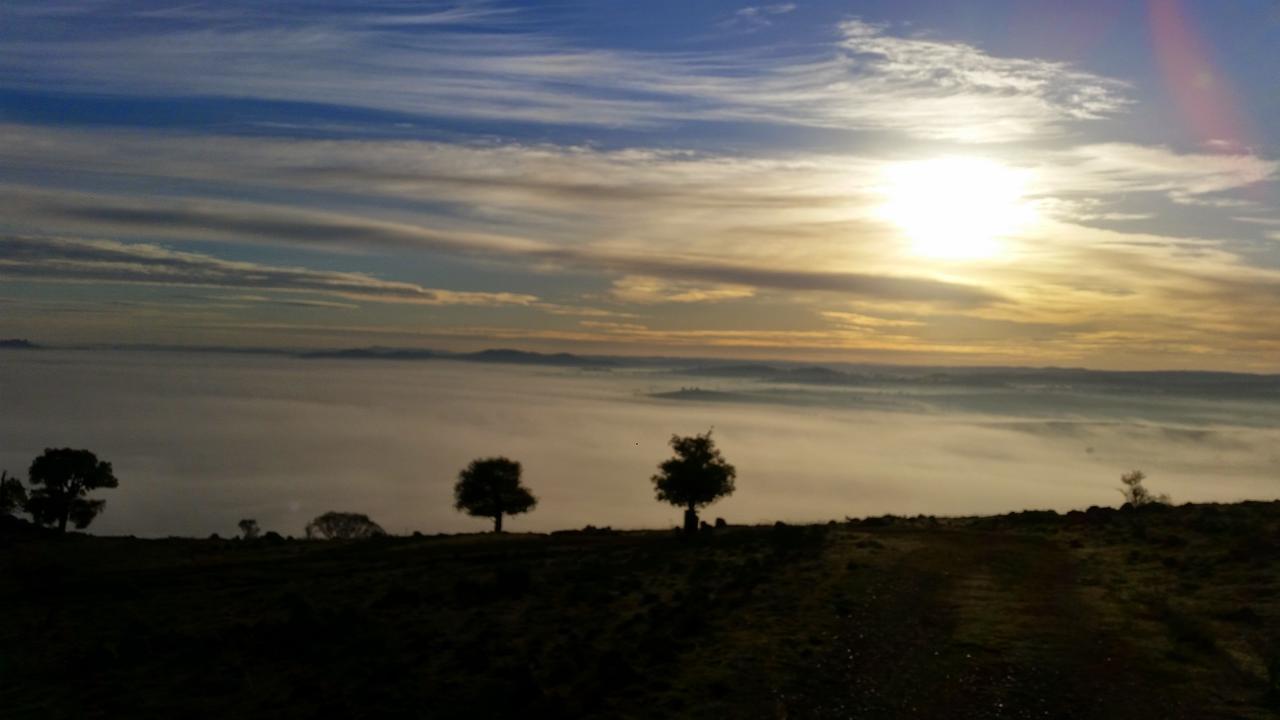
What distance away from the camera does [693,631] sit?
2103cm

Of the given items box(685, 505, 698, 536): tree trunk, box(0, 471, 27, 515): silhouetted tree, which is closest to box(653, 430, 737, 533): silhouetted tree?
box(685, 505, 698, 536): tree trunk

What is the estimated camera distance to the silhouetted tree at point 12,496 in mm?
54281

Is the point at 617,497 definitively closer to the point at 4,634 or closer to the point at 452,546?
the point at 452,546

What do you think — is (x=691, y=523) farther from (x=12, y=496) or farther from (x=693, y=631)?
(x=12, y=496)

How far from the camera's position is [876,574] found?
1030 inches

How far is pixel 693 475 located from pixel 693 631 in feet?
85.1

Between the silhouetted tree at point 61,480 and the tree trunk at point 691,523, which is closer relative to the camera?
the tree trunk at point 691,523

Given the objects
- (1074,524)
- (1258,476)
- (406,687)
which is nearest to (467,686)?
(406,687)

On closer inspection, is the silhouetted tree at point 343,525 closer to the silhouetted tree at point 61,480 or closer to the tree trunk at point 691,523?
the silhouetted tree at point 61,480

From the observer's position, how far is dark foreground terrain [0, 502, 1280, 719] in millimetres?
16953

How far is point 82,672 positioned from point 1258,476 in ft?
700

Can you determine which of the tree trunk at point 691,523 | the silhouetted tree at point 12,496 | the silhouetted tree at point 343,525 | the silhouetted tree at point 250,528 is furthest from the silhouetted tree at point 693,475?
the silhouetted tree at point 12,496

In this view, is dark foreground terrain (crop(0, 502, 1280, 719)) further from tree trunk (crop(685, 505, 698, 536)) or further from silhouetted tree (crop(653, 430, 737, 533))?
silhouetted tree (crop(653, 430, 737, 533))

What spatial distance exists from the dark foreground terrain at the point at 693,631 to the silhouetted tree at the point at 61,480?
25.0 meters
